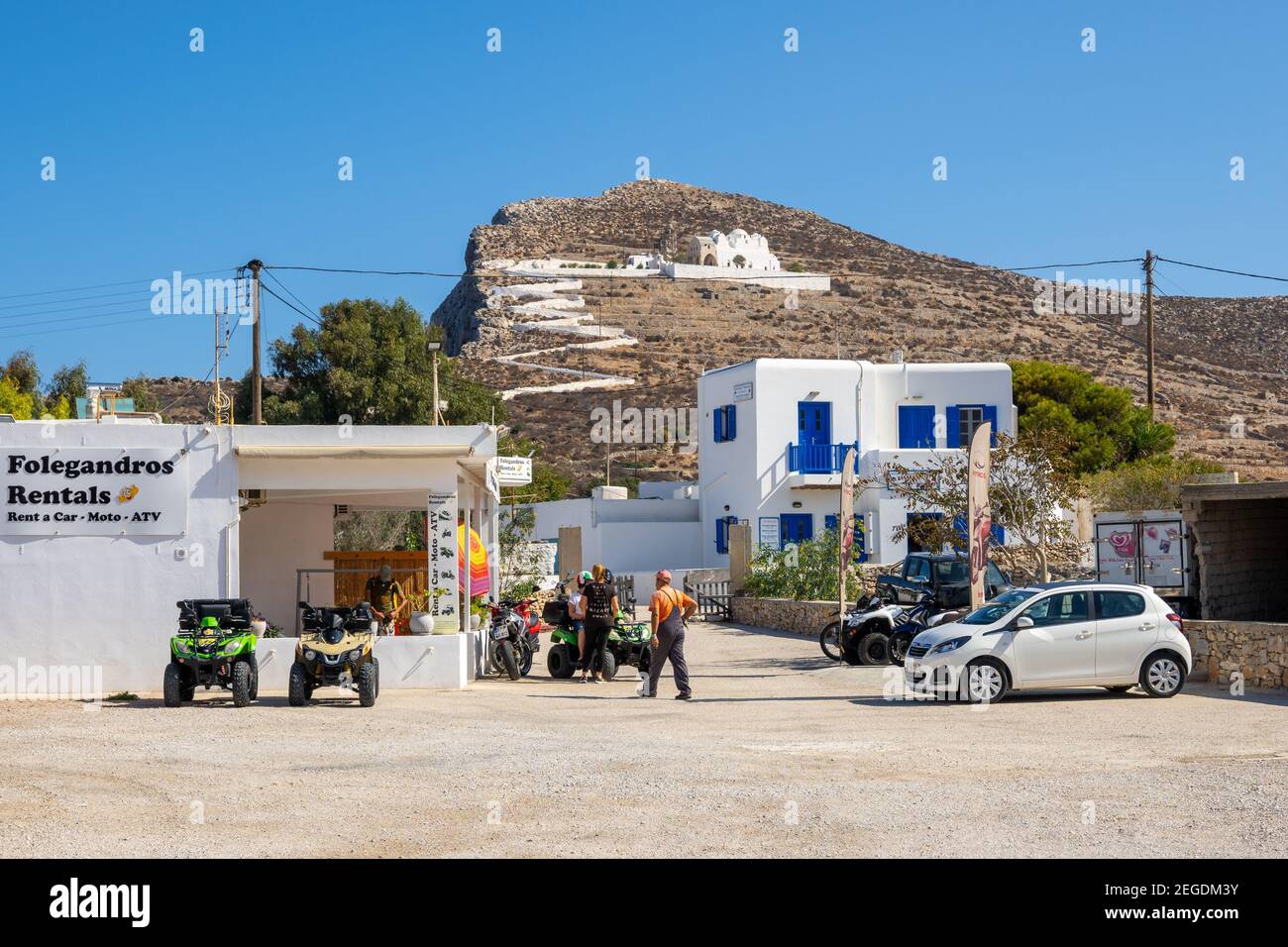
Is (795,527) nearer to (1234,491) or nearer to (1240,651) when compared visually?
(1234,491)

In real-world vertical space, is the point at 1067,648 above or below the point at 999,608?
below

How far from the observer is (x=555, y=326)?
99188 millimetres

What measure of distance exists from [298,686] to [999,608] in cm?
861

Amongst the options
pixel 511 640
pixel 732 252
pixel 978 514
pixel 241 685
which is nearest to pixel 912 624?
pixel 978 514

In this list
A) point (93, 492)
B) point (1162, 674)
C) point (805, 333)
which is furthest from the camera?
point (805, 333)

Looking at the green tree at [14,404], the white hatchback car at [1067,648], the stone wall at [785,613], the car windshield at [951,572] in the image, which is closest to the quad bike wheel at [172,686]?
the white hatchback car at [1067,648]

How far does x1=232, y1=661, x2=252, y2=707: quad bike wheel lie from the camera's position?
1736cm

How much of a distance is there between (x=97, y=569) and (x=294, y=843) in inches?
487

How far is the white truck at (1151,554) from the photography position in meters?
24.8

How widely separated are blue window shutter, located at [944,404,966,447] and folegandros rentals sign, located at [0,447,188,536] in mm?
27586

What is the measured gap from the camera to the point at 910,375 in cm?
4272

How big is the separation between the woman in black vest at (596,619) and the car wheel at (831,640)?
176 inches

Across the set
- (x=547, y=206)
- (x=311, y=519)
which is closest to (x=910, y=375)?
(x=311, y=519)

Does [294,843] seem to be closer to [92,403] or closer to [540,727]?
[540,727]
